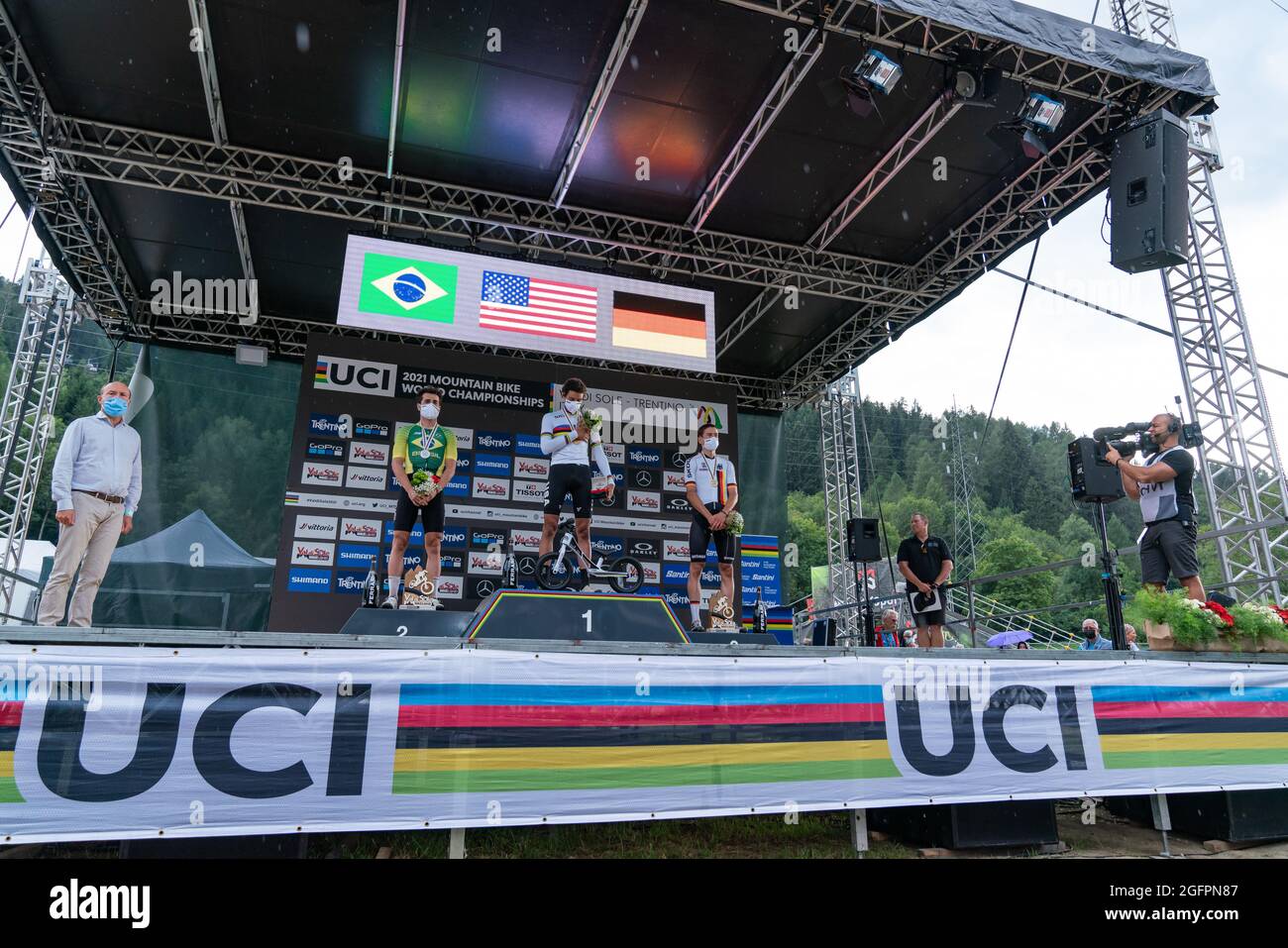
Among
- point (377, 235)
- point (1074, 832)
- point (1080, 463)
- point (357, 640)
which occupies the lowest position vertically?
point (1074, 832)

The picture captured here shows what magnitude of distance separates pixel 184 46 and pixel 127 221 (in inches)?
132

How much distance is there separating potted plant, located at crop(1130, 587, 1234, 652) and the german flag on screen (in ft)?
20.7

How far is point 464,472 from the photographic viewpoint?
35.7ft

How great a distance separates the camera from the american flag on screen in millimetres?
9172

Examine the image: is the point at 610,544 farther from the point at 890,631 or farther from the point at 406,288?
the point at 406,288

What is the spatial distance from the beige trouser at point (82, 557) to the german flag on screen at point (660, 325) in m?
5.87

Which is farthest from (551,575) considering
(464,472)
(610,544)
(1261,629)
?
(610,544)

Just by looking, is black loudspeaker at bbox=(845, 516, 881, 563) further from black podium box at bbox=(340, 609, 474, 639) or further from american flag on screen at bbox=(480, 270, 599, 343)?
american flag on screen at bbox=(480, 270, 599, 343)

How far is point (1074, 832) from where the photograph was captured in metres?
4.23

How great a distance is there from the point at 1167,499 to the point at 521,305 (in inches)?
268

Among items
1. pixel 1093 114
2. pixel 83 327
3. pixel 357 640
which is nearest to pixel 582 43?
pixel 1093 114

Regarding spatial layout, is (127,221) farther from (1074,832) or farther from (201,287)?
(1074,832)

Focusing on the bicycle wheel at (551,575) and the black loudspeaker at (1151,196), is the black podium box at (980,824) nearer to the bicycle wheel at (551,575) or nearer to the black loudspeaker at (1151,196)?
the bicycle wheel at (551,575)
